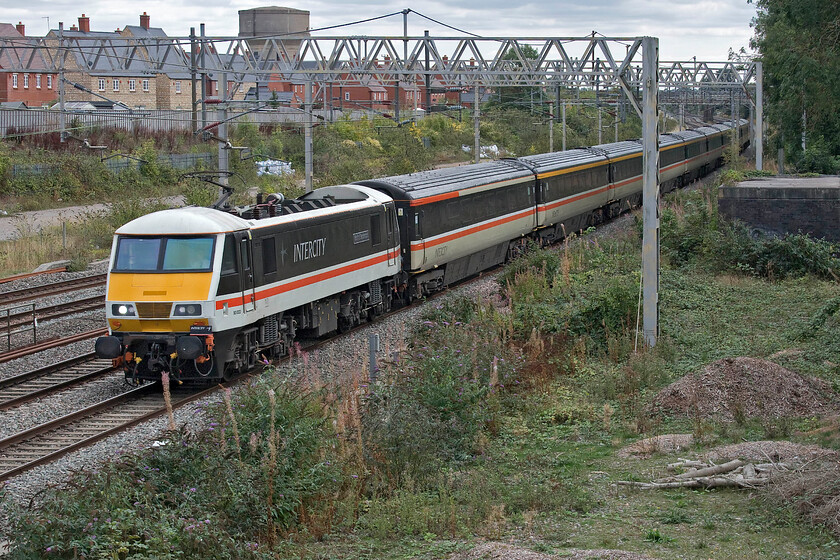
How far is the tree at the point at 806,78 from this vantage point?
Result: 112ft

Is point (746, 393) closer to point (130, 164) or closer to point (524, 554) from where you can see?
point (524, 554)

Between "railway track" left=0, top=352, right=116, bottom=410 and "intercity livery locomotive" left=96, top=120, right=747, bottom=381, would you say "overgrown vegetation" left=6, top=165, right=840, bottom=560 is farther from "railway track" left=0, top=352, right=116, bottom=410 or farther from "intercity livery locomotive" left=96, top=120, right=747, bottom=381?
"railway track" left=0, top=352, right=116, bottom=410

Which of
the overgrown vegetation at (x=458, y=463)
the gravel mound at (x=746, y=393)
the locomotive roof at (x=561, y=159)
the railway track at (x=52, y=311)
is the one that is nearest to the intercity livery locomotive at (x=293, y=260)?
the locomotive roof at (x=561, y=159)

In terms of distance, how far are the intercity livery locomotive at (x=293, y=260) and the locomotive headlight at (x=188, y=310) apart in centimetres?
2

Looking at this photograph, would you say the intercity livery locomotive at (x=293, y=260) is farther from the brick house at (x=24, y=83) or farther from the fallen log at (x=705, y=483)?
the brick house at (x=24, y=83)

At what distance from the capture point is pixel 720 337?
49.7 feet

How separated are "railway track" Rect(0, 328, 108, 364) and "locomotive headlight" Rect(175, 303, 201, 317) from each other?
13.9 ft

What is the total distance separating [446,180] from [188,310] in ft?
34.6

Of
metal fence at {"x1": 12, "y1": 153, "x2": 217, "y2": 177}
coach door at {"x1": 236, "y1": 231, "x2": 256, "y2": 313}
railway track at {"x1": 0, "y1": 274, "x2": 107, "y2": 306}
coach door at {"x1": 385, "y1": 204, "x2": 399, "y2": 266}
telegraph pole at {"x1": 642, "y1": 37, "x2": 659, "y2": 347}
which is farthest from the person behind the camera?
metal fence at {"x1": 12, "y1": 153, "x2": 217, "y2": 177}

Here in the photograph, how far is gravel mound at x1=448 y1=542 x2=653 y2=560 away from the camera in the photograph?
688cm

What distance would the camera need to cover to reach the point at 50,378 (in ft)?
49.9

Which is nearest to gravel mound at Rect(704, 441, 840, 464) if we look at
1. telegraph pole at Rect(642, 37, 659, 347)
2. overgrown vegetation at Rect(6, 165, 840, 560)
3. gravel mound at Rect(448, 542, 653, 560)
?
overgrown vegetation at Rect(6, 165, 840, 560)

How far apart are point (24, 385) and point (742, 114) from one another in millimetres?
88230

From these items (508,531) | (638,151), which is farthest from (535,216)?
(508,531)
